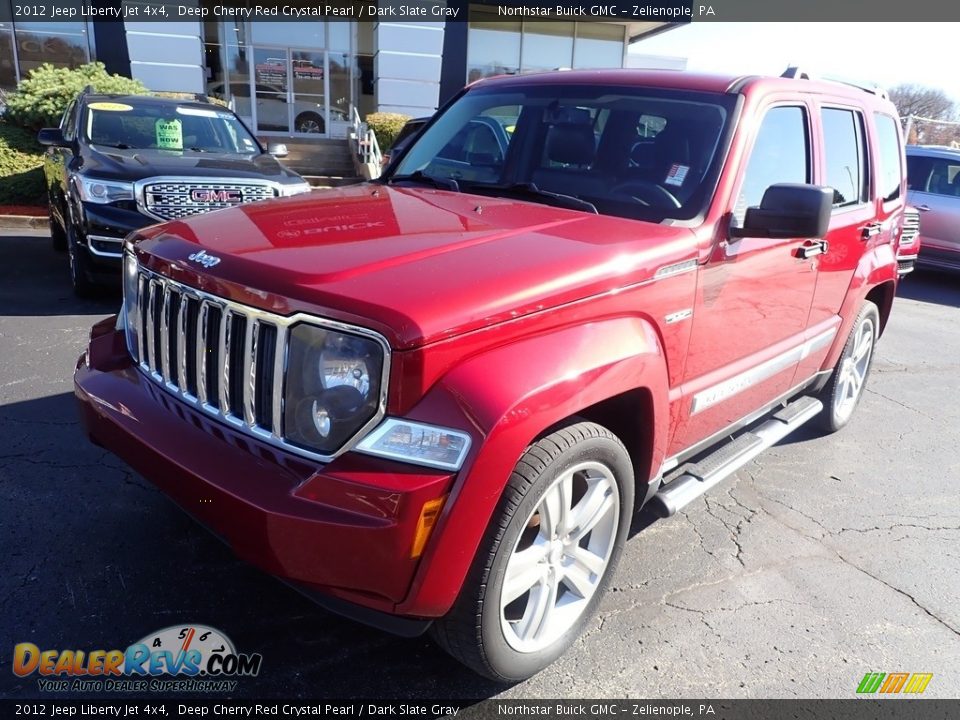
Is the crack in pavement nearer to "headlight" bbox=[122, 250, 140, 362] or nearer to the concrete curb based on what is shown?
"headlight" bbox=[122, 250, 140, 362]

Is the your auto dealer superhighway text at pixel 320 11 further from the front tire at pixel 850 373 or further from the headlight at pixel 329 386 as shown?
the headlight at pixel 329 386

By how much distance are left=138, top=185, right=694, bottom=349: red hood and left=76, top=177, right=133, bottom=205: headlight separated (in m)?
3.84

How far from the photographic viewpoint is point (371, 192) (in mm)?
3449

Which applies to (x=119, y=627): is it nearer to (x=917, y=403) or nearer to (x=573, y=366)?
(x=573, y=366)

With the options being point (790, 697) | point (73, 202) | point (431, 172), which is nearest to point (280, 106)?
point (73, 202)

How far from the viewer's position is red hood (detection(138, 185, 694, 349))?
2016 millimetres

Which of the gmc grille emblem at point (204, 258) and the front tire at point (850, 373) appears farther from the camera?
the front tire at point (850, 373)

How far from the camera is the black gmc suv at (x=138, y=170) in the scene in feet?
20.5

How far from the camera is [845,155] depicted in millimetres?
4047

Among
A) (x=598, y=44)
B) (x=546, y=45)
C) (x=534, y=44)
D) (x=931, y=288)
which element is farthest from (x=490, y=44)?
(x=931, y=288)

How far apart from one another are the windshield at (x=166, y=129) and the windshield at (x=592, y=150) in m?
5.01

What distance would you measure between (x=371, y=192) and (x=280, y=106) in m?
16.6

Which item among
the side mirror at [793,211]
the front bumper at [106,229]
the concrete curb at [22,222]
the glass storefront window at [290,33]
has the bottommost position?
the concrete curb at [22,222]

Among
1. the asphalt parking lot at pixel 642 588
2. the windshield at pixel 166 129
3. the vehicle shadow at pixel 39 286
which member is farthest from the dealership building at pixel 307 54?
the asphalt parking lot at pixel 642 588
